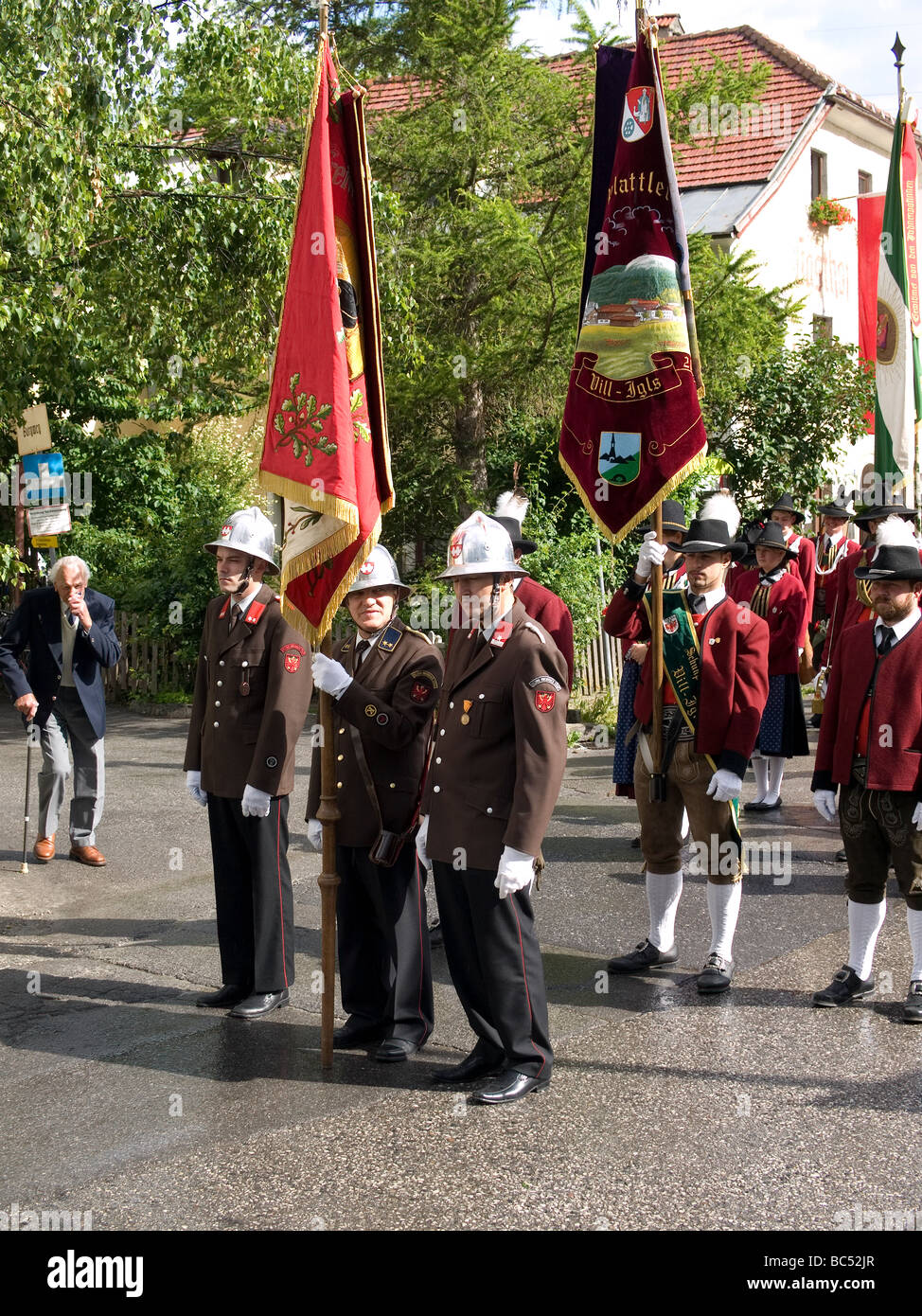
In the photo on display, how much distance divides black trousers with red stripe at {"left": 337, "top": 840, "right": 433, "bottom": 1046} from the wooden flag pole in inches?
5.5

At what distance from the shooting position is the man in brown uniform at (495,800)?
5.25 meters

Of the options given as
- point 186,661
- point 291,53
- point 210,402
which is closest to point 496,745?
point 291,53

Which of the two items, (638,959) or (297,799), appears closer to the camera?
(638,959)

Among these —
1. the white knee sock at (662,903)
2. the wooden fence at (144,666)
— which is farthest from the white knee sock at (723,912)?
the wooden fence at (144,666)

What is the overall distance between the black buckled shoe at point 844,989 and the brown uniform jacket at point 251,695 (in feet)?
8.38

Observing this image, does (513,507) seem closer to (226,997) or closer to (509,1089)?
(226,997)

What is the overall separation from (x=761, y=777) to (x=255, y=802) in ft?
19.0

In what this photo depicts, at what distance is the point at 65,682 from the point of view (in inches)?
371

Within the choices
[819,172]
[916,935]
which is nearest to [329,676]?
[916,935]

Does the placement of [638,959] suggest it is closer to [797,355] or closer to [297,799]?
[297,799]

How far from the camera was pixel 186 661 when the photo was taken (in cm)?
1616

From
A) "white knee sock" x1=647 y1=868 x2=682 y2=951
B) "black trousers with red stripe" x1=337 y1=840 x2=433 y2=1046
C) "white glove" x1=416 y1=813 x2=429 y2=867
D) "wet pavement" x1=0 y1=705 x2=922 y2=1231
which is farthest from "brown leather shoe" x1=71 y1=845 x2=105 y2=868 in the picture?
"white glove" x1=416 y1=813 x2=429 y2=867

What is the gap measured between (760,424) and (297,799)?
36.6 feet
